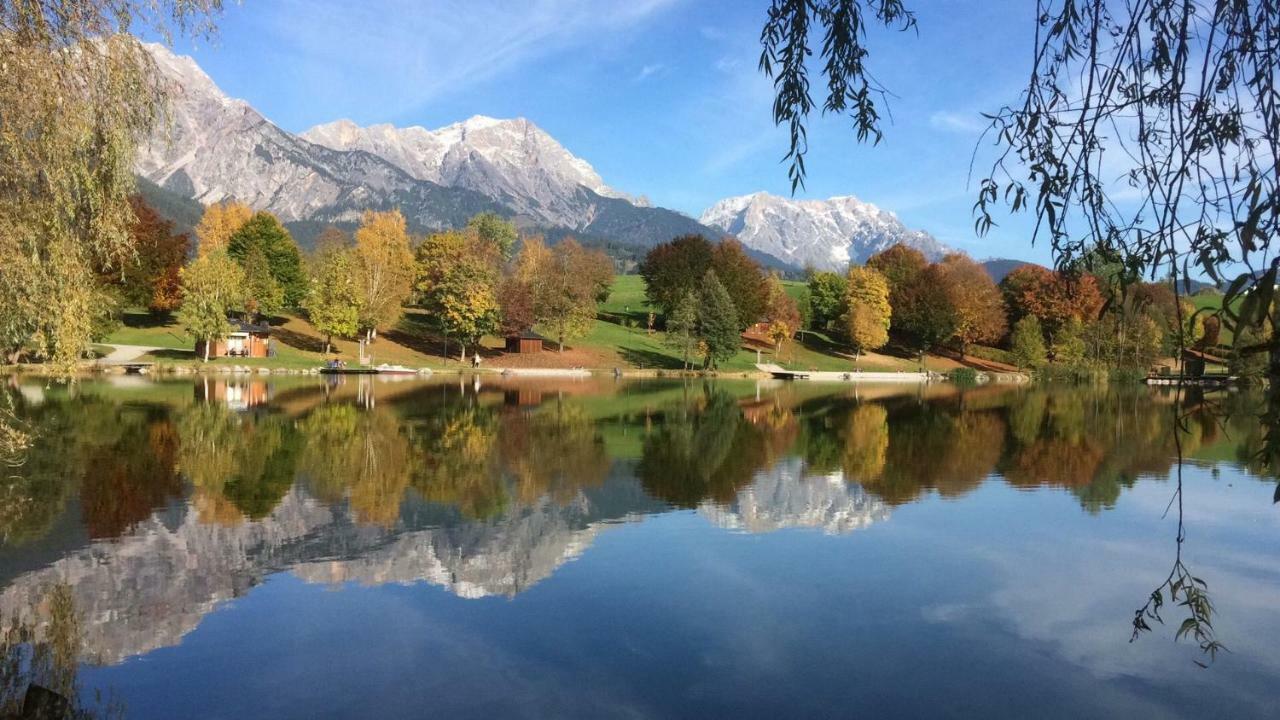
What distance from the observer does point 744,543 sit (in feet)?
52.1

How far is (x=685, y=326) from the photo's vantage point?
8581cm

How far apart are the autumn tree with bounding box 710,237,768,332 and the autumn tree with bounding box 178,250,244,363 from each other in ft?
173

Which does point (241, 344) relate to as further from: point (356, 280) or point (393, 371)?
point (393, 371)

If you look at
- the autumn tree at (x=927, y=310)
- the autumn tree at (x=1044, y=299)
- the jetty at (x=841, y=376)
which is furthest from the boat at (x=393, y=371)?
the autumn tree at (x=1044, y=299)

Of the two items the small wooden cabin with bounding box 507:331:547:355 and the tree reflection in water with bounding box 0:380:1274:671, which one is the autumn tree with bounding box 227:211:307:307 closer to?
the small wooden cabin with bounding box 507:331:547:355

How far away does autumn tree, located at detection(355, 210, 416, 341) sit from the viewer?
82.6 m

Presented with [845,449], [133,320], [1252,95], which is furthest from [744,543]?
[133,320]

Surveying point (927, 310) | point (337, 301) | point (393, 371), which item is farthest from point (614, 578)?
point (927, 310)

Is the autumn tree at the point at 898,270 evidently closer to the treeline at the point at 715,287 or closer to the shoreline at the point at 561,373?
the shoreline at the point at 561,373

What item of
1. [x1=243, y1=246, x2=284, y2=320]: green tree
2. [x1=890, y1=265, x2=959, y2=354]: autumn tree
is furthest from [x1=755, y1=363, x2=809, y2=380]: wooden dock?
[x1=243, y1=246, x2=284, y2=320]: green tree

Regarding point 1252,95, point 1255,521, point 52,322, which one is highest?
point 1252,95

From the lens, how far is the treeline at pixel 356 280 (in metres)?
74.1

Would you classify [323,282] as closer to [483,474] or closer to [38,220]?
[483,474]

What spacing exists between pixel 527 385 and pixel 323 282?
88.2 feet
